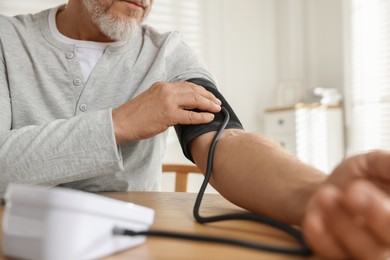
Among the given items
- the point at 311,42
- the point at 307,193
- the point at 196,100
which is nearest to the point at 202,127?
the point at 196,100

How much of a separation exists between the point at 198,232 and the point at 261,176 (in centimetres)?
16

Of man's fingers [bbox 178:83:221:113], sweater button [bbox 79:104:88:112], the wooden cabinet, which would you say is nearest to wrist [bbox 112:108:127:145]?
man's fingers [bbox 178:83:221:113]

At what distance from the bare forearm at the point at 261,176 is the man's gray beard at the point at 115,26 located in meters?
0.44

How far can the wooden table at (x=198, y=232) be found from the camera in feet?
1.33

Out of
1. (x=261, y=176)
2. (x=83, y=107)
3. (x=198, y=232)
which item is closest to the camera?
(x=198, y=232)

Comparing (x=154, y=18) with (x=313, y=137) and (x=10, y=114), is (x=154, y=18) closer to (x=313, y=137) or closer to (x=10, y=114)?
(x=313, y=137)

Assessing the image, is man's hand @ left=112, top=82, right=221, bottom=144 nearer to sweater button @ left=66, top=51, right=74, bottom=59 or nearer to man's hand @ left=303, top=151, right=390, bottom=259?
sweater button @ left=66, top=51, right=74, bottom=59

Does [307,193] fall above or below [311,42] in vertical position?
below

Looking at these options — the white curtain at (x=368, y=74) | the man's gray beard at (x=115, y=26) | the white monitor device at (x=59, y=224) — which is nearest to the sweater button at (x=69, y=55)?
the man's gray beard at (x=115, y=26)

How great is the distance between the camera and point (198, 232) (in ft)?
1.66

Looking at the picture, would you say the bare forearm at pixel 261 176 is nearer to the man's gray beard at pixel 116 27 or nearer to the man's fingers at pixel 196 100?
the man's fingers at pixel 196 100

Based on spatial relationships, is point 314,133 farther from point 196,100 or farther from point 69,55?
point 196,100

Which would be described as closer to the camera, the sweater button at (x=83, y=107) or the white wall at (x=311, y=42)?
the sweater button at (x=83, y=107)

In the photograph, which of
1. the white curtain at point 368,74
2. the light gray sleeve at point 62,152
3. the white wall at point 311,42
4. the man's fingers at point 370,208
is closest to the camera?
the man's fingers at point 370,208
